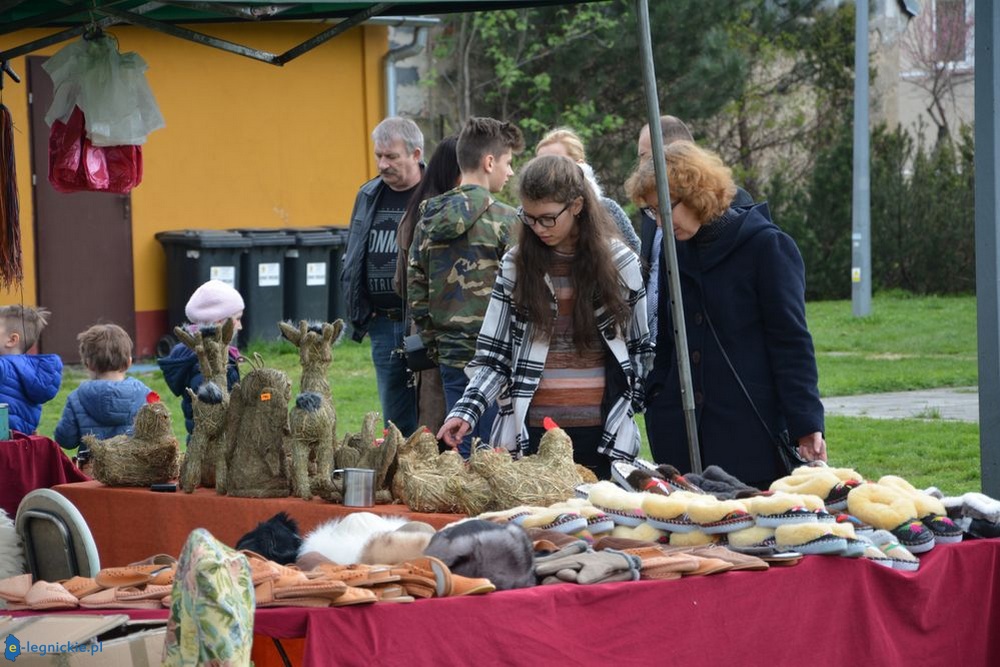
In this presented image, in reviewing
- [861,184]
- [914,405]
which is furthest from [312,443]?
[861,184]

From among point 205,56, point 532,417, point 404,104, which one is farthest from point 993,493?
point 404,104

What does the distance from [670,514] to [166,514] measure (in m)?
1.91

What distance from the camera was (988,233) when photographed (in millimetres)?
4816

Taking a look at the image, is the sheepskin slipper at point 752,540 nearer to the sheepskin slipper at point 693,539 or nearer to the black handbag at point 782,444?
the sheepskin slipper at point 693,539

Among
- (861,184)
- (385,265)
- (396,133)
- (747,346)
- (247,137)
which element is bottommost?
(747,346)

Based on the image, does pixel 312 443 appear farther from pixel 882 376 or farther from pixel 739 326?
pixel 882 376

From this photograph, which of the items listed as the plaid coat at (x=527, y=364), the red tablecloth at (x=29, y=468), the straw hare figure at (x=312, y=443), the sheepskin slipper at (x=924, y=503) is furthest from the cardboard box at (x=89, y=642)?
the red tablecloth at (x=29, y=468)

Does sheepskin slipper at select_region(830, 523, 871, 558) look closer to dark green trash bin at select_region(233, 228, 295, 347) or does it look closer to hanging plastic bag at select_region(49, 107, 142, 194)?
hanging plastic bag at select_region(49, 107, 142, 194)

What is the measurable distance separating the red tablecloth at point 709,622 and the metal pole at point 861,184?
546 inches

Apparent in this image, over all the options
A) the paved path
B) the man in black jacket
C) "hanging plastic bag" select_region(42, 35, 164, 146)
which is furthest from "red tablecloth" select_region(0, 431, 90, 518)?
the paved path

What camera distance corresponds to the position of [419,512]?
13.6 feet

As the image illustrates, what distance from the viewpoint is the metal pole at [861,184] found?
17.2m

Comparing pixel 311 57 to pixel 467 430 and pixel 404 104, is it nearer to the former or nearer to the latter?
pixel 404 104

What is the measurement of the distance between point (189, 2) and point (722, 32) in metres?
17.7
